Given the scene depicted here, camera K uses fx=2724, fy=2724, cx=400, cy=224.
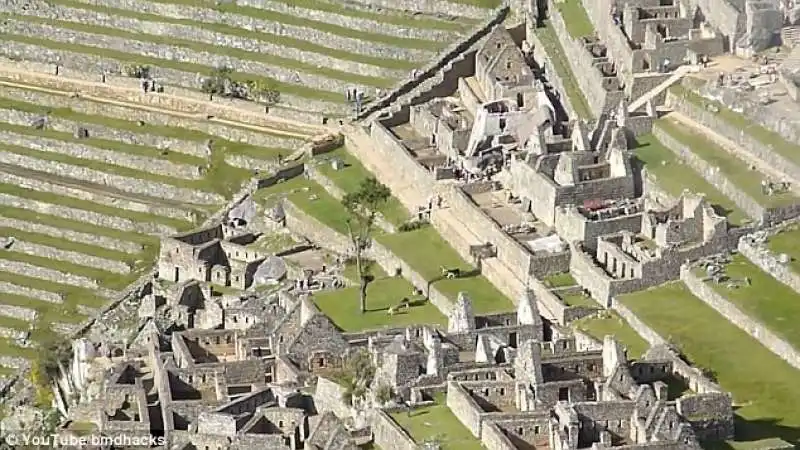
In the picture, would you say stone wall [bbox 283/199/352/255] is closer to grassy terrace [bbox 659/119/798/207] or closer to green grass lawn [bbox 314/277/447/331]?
green grass lawn [bbox 314/277/447/331]

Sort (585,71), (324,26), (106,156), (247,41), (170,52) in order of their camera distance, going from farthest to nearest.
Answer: (170,52), (247,41), (324,26), (106,156), (585,71)

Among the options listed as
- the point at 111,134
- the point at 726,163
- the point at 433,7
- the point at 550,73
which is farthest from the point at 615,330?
the point at 111,134

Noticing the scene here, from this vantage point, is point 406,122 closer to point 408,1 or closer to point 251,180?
point 251,180

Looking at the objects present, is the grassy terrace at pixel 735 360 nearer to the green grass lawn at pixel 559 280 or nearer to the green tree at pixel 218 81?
the green grass lawn at pixel 559 280

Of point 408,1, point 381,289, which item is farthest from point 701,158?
point 408,1

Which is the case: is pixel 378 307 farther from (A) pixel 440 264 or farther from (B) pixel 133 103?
(B) pixel 133 103

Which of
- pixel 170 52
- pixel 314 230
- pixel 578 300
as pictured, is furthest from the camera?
pixel 170 52

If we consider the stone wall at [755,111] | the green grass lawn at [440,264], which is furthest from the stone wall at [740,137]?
the green grass lawn at [440,264]
